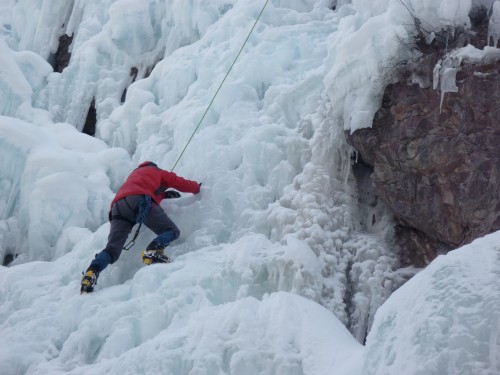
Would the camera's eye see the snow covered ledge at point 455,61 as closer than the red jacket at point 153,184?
Yes

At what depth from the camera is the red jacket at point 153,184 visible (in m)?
5.09

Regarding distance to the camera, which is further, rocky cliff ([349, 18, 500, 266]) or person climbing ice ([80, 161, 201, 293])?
person climbing ice ([80, 161, 201, 293])

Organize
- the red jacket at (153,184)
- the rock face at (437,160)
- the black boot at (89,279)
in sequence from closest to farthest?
the rock face at (437,160) < the black boot at (89,279) < the red jacket at (153,184)

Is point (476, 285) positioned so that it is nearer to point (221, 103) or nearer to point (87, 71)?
point (221, 103)

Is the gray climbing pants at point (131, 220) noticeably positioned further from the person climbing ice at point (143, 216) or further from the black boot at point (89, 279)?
the black boot at point (89, 279)

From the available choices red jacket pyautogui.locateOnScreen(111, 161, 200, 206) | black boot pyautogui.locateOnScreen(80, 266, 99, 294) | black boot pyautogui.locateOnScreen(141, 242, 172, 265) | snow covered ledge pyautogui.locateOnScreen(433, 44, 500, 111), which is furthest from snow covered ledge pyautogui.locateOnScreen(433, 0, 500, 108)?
black boot pyautogui.locateOnScreen(80, 266, 99, 294)

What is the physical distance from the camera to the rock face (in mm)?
4137

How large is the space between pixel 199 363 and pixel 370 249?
1922 mm

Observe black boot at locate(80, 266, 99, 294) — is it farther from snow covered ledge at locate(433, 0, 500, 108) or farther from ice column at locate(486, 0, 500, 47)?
ice column at locate(486, 0, 500, 47)

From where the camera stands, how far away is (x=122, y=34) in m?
8.88

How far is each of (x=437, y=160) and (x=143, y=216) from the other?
241 centimetres

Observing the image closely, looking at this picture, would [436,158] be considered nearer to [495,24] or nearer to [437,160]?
[437,160]

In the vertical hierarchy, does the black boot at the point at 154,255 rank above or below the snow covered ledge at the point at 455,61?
below

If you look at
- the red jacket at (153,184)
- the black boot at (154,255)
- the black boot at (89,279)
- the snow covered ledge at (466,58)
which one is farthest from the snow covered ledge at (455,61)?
the black boot at (89,279)
